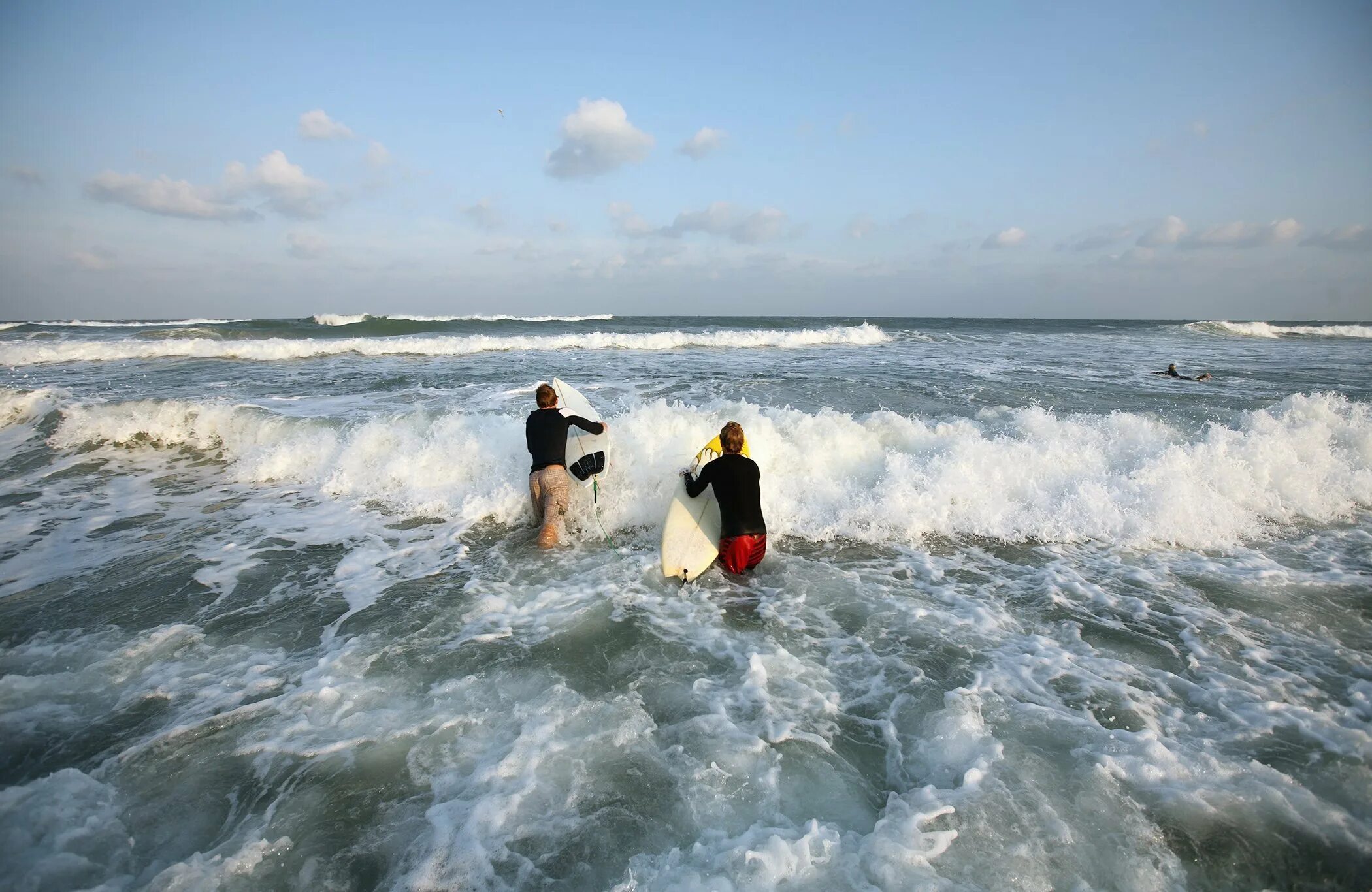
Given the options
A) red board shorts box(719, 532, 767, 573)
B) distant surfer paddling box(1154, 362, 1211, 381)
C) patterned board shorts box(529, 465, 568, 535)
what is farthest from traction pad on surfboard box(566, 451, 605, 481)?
distant surfer paddling box(1154, 362, 1211, 381)

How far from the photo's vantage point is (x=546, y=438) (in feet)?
21.6

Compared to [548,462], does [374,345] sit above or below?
above

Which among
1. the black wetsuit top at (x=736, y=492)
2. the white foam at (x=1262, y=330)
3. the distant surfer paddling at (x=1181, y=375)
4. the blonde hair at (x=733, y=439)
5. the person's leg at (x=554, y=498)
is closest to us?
the black wetsuit top at (x=736, y=492)

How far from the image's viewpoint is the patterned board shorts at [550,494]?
6555mm

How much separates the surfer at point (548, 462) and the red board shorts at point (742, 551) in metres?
2.04

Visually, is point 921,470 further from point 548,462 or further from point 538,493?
point 538,493

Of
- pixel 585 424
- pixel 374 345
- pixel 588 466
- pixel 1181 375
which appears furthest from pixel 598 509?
pixel 374 345

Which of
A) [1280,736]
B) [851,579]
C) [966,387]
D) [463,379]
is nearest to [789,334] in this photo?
[966,387]

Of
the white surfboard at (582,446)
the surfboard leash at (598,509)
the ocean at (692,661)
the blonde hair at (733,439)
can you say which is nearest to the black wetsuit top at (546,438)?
the white surfboard at (582,446)

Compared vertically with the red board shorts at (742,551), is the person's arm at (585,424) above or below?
above

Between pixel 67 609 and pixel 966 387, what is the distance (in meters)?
15.4

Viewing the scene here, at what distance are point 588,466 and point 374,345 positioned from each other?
21.7m

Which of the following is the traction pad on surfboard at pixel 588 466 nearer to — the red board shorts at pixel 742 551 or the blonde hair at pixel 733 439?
the blonde hair at pixel 733 439

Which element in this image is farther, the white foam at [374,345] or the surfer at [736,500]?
the white foam at [374,345]
